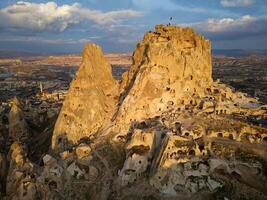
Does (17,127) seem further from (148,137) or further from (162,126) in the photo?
(148,137)

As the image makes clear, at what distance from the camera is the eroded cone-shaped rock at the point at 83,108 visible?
137ft

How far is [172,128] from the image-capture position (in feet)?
123

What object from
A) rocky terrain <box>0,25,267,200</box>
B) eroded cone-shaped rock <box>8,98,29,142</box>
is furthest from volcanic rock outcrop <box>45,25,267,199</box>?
eroded cone-shaped rock <box>8,98,29,142</box>

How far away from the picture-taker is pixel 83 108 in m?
42.3

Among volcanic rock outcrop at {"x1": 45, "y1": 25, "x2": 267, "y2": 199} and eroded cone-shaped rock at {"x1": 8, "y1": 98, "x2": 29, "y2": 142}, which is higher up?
volcanic rock outcrop at {"x1": 45, "y1": 25, "x2": 267, "y2": 199}

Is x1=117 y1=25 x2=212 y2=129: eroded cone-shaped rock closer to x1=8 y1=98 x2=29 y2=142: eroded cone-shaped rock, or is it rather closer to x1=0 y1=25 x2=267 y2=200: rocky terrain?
x1=0 y1=25 x2=267 y2=200: rocky terrain

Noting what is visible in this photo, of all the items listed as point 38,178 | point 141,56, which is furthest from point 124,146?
point 141,56

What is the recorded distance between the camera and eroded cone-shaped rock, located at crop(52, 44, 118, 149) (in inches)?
1641

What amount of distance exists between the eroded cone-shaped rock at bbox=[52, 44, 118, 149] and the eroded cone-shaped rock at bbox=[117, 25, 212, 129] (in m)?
2.57

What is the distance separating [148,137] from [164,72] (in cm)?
1109

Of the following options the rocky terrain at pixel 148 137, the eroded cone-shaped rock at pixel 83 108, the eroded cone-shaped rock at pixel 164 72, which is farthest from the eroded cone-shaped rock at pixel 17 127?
the eroded cone-shaped rock at pixel 164 72

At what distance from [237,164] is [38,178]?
1673 centimetres

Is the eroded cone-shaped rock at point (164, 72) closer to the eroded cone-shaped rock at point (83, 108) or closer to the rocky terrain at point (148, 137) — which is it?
the rocky terrain at point (148, 137)

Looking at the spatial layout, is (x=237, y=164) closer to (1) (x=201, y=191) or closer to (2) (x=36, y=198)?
(1) (x=201, y=191)
